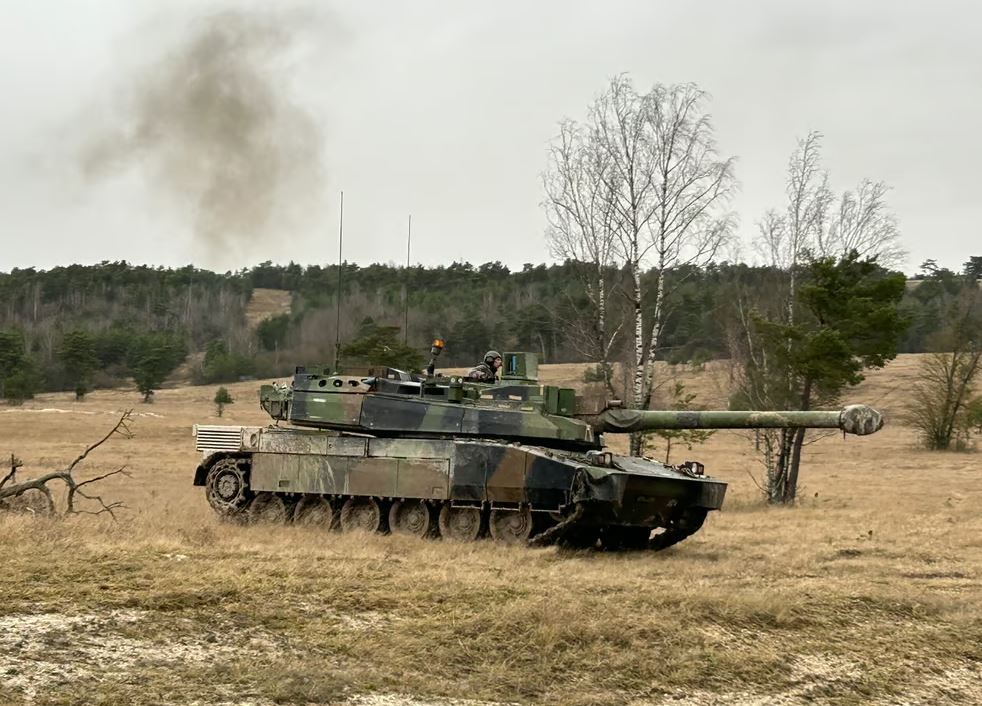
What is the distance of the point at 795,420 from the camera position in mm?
15727

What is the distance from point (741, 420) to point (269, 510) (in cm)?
717

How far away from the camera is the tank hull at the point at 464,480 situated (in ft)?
49.8

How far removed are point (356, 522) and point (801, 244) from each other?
1874cm

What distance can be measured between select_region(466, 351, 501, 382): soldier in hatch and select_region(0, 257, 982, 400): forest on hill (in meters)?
7.68

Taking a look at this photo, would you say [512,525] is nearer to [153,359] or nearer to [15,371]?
[153,359]

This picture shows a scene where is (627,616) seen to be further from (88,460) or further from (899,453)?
(899,453)

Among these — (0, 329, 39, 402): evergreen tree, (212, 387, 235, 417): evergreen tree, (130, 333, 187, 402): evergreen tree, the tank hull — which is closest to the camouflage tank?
the tank hull

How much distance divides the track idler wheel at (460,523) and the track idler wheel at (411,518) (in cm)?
23

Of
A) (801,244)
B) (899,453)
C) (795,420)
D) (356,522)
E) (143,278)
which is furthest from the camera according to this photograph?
(143,278)

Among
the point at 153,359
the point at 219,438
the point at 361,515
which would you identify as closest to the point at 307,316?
the point at 153,359

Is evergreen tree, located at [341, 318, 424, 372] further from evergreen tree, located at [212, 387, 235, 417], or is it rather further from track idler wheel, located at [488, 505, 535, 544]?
track idler wheel, located at [488, 505, 535, 544]

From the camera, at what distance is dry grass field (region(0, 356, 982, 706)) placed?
8.30 m

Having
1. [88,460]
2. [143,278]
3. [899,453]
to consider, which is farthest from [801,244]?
[143,278]

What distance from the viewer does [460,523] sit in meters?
16.5
